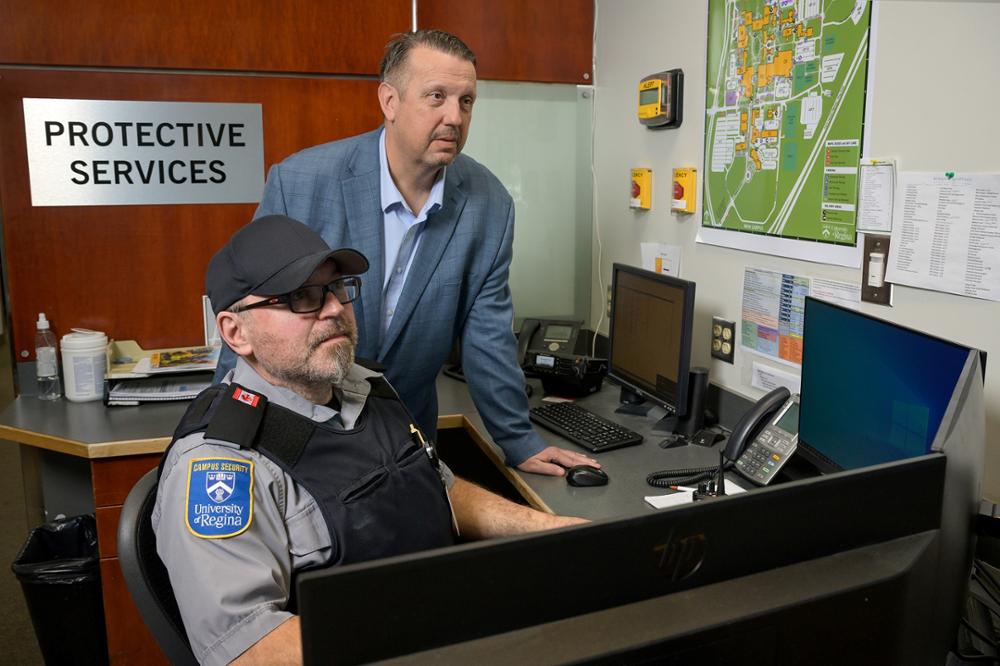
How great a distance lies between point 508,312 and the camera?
2.15 metres

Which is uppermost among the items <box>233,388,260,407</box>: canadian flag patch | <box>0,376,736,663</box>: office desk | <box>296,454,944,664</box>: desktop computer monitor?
<box>296,454,944,664</box>: desktop computer monitor

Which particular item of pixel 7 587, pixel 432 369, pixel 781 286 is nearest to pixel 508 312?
pixel 432 369

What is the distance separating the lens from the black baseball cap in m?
1.35

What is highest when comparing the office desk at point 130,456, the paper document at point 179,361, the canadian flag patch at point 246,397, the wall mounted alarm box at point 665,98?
the wall mounted alarm box at point 665,98

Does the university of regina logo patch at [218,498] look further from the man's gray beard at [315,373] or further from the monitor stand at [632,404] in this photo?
the monitor stand at [632,404]

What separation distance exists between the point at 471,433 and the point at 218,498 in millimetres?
1312

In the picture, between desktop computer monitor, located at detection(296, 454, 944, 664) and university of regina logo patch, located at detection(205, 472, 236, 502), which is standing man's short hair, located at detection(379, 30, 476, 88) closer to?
university of regina logo patch, located at detection(205, 472, 236, 502)

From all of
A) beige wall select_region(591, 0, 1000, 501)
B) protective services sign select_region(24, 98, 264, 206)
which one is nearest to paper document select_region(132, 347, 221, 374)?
protective services sign select_region(24, 98, 264, 206)

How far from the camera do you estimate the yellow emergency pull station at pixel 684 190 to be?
247 cm

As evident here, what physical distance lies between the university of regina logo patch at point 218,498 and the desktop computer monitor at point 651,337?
1.32m

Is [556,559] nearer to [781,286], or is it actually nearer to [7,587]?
[781,286]

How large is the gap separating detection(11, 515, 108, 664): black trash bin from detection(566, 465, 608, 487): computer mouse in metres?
1.34

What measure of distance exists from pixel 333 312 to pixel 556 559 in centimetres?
99

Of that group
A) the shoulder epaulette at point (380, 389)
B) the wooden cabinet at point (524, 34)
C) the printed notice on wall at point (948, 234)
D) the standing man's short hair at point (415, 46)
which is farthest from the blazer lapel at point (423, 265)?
the wooden cabinet at point (524, 34)
